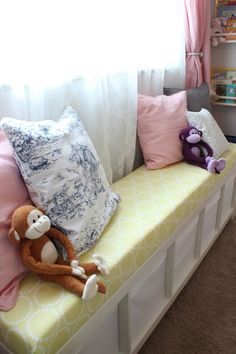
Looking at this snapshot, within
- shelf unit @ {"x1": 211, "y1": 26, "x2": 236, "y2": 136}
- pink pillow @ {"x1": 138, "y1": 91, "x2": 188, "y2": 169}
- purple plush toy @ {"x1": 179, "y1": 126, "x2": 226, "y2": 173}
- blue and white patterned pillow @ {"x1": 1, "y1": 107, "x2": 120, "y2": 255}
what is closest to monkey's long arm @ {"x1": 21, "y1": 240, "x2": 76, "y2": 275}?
blue and white patterned pillow @ {"x1": 1, "y1": 107, "x2": 120, "y2": 255}

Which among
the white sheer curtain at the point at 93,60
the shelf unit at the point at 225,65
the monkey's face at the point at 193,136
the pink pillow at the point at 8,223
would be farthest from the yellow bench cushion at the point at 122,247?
the shelf unit at the point at 225,65

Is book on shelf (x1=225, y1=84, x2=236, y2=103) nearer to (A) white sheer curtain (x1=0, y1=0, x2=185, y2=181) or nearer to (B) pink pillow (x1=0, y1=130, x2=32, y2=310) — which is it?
(A) white sheer curtain (x1=0, y1=0, x2=185, y2=181)

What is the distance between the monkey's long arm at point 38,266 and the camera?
35.4 inches

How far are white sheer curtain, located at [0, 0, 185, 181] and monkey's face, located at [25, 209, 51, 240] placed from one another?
47cm

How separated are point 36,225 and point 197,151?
1.15 metres

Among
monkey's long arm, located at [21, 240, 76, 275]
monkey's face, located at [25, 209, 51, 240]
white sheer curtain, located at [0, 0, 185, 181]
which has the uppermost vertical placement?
white sheer curtain, located at [0, 0, 185, 181]

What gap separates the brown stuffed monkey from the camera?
0.88m

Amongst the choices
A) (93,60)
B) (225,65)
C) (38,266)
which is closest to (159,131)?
(93,60)

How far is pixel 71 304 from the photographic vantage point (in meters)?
0.86

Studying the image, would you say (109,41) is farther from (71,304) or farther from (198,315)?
(198,315)

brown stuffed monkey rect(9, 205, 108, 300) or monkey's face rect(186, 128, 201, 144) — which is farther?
monkey's face rect(186, 128, 201, 144)

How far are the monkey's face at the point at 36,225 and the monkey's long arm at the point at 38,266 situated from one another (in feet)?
0.12

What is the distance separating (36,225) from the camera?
897 mm

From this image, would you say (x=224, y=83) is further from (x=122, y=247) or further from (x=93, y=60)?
(x=122, y=247)
